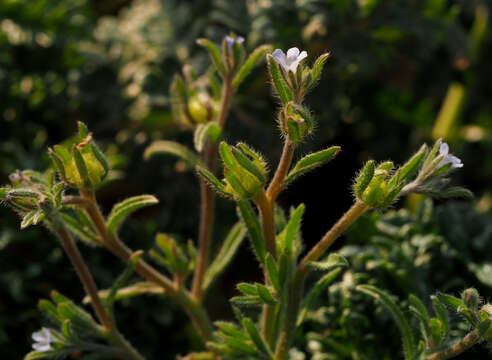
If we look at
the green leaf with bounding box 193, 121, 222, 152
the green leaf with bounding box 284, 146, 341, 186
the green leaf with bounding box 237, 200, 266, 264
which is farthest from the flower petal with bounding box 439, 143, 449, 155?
the green leaf with bounding box 193, 121, 222, 152

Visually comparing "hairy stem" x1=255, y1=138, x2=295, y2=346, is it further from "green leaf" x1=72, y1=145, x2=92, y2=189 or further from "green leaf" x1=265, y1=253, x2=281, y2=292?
"green leaf" x1=72, y1=145, x2=92, y2=189

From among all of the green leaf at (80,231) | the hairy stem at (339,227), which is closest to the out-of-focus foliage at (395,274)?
the hairy stem at (339,227)

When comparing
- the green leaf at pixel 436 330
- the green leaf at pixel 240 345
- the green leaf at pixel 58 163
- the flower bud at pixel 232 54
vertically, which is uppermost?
the flower bud at pixel 232 54

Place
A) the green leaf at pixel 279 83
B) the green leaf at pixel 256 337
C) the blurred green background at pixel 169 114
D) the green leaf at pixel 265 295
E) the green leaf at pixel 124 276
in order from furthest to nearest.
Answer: the blurred green background at pixel 169 114
the green leaf at pixel 124 276
the green leaf at pixel 256 337
the green leaf at pixel 265 295
the green leaf at pixel 279 83

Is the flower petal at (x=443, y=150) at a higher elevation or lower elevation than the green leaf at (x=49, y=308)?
lower

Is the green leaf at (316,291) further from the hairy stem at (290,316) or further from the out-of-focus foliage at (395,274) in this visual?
the out-of-focus foliage at (395,274)

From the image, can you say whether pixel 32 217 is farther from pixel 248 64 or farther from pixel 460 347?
pixel 460 347
